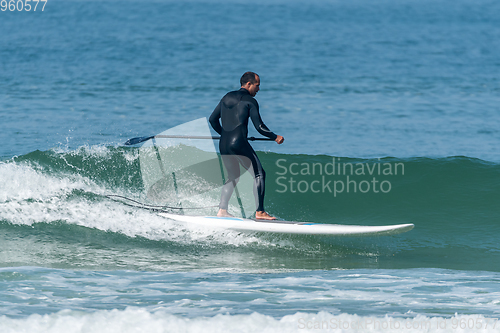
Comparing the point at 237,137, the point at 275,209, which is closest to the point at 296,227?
the point at 237,137

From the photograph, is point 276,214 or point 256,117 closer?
point 256,117

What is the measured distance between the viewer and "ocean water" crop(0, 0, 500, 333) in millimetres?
A: 4965

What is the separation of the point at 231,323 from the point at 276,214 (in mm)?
4605

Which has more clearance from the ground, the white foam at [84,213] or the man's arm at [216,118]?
the man's arm at [216,118]

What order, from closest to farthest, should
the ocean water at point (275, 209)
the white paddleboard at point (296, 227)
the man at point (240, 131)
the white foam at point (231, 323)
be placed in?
the white foam at point (231, 323) → the ocean water at point (275, 209) → the man at point (240, 131) → the white paddleboard at point (296, 227)

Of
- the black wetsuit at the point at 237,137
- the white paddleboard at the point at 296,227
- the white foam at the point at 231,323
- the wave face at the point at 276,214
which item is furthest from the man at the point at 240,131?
the white foam at the point at 231,323

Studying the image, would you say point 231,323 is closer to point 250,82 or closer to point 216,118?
point 216,118

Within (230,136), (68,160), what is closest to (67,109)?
(68,160)

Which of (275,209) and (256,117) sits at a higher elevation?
A: (256,117)

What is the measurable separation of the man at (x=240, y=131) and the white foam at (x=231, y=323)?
2.28 metres

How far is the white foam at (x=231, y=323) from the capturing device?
449 cm

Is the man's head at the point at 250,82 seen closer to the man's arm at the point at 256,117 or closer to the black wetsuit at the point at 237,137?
the black wetsuit at the point at 237,137

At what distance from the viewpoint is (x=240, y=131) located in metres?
6.57

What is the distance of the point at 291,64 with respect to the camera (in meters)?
31.6
